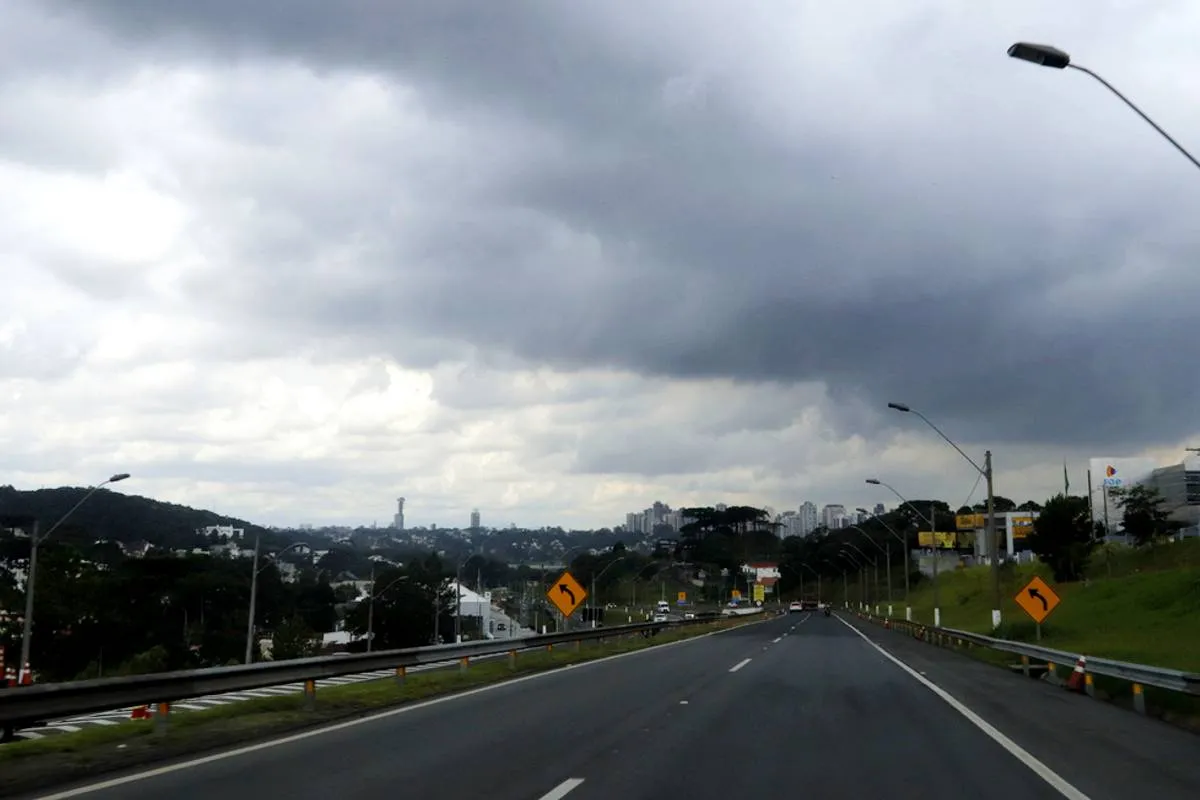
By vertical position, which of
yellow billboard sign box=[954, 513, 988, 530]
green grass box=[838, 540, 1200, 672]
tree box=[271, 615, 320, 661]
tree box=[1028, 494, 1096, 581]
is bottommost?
tree box=[271, 615, 320, 661]

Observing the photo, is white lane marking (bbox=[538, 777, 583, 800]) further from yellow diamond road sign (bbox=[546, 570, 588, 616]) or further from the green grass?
yellow diamond road sign (bbox=[546, 570, 588, 616])

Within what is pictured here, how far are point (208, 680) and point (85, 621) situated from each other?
253 ft

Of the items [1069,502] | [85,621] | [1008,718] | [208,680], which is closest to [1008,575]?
[1069,502]

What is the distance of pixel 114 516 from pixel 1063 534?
8754 centimetres

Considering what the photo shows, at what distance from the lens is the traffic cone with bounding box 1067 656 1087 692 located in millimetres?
23095

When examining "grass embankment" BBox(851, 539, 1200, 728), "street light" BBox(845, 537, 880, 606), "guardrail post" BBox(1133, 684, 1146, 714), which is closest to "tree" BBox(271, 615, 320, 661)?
"grass embankment" BBox(851, 539, 1200, 728)

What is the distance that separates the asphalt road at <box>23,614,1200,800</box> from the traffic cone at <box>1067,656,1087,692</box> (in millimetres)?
1242

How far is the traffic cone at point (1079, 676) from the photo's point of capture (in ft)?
75.8

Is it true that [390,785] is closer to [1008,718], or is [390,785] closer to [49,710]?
[49,710]

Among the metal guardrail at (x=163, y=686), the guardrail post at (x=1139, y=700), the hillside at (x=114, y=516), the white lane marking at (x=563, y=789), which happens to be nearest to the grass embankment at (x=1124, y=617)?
the guardrail post at (x=1139, y=700)

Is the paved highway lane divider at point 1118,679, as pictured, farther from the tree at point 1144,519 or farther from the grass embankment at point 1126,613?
the tree at point 1144,519

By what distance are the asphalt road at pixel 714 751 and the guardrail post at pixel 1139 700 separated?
0.69 m

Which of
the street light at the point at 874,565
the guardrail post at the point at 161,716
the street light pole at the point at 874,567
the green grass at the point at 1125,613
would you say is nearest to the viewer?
the guardrail post at the point at 161,716

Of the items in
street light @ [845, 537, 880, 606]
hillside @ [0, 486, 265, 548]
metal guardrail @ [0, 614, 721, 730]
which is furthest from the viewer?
street light @ [845, 537, 880, 606]
